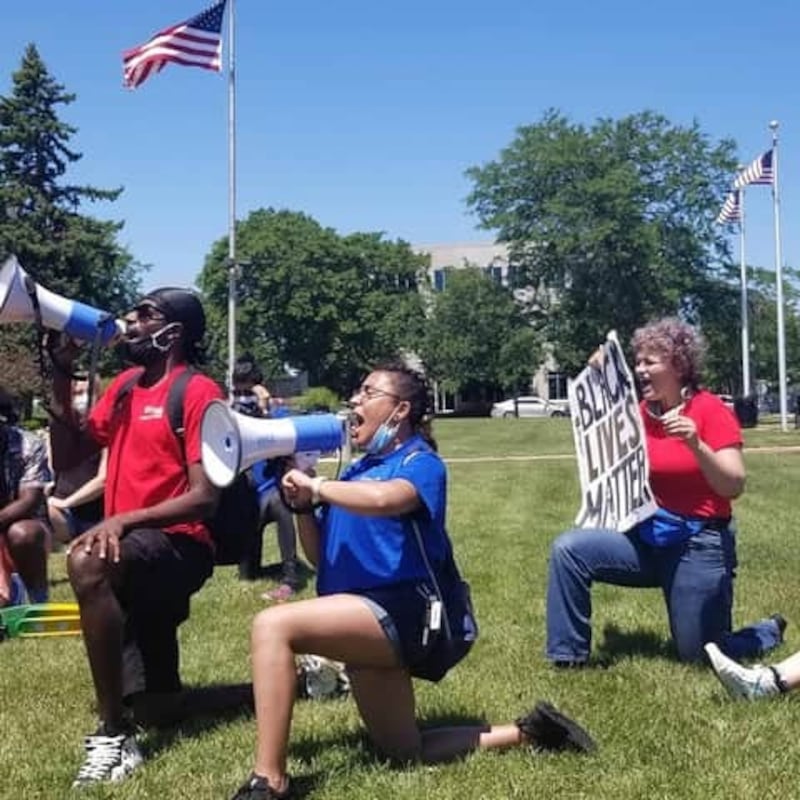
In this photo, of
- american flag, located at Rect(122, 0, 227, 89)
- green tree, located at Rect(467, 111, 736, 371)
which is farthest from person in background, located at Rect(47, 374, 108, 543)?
green tree, located at Rect(467, 111, 736, 371)

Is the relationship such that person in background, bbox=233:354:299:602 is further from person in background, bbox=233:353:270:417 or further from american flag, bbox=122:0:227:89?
american flag, bbox=122:0:227:89

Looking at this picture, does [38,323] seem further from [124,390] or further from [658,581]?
[658,581]

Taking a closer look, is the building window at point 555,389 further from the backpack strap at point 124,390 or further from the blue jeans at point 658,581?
the backpack strap at point 124,390

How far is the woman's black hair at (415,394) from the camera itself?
174 inches

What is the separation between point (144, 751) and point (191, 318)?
183 cm

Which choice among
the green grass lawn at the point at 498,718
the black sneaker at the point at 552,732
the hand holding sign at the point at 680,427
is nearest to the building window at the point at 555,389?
the green grass lawn at the point at 498,718

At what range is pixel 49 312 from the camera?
206 inches

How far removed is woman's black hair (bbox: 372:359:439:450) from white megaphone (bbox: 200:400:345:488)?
0.32 m

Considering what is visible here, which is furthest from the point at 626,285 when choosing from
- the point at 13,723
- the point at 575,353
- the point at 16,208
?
the point at 13,723

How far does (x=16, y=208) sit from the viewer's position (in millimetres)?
54500

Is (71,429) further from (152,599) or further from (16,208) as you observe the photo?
(16,208)

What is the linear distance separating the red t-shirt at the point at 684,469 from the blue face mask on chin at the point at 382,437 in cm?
213

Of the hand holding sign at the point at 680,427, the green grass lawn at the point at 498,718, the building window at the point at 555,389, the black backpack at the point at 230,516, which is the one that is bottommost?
the building window at the point at 555,389

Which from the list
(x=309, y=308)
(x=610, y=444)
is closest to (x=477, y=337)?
(x=309, y=308)
